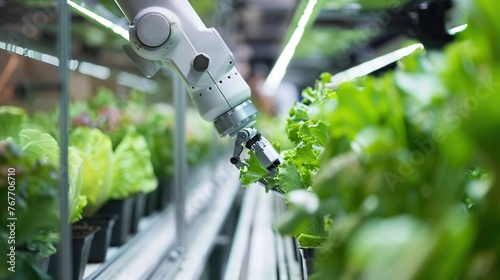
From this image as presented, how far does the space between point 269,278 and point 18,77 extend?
93cm

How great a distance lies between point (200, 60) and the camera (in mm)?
1386

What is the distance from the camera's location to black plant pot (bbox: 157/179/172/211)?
3.21m

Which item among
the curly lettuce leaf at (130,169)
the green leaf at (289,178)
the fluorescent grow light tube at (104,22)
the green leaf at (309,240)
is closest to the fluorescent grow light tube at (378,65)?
the green leaf at (289,178)

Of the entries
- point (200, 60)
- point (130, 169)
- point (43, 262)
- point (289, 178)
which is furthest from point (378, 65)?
point (43, 262)

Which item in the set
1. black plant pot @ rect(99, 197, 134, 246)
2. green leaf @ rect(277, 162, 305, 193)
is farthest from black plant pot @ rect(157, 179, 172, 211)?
green leaf @ rect(277, 162, 305, 193)

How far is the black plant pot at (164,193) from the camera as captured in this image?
321 cm

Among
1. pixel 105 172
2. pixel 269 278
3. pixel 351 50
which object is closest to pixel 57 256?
pixel 269 278

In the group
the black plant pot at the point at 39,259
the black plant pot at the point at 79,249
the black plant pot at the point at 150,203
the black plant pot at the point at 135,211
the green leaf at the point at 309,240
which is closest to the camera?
the green leaf at the point at 309,240

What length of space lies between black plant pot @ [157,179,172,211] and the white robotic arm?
1.85 m

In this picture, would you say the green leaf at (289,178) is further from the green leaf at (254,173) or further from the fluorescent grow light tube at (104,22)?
the fluorescent grow light tube at (104,22)

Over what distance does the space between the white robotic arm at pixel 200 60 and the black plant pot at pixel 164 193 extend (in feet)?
6.07

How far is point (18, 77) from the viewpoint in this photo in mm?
1418

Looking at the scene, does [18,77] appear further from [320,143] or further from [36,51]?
[320,143]

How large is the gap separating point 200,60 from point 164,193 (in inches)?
77.2
